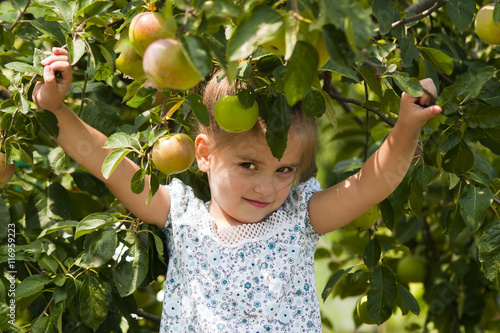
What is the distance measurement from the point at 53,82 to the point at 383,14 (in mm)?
668

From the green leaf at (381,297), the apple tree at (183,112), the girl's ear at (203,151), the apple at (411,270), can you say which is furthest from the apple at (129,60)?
the apple at (411,270)

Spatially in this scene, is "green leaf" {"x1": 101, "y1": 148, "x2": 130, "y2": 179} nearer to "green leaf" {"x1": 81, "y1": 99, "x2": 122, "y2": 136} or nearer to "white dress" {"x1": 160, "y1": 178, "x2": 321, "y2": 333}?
"white dress" {"x1": 160, "y1": 178, "x2": 321, "y2": 333}

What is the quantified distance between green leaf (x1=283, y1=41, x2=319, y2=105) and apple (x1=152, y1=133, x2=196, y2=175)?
431mm

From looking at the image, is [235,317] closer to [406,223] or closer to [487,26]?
[487,26]

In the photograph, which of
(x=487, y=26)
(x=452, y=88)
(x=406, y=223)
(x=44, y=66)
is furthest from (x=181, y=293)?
(x=406, y=223)

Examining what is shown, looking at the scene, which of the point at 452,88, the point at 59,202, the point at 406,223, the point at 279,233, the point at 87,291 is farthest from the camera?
the point at 406,223

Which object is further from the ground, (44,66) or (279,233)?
(44,66)

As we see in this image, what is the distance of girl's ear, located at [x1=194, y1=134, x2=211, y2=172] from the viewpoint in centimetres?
146

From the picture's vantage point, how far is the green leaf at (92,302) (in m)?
1.34

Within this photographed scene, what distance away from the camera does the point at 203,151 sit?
57.9 inches

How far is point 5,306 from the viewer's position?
1302 millimetres

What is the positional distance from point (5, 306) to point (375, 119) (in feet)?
4.78

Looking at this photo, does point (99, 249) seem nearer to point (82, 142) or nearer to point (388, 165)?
point (82, 142)

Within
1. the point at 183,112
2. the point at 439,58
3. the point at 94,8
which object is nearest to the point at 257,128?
the point at 183,112
